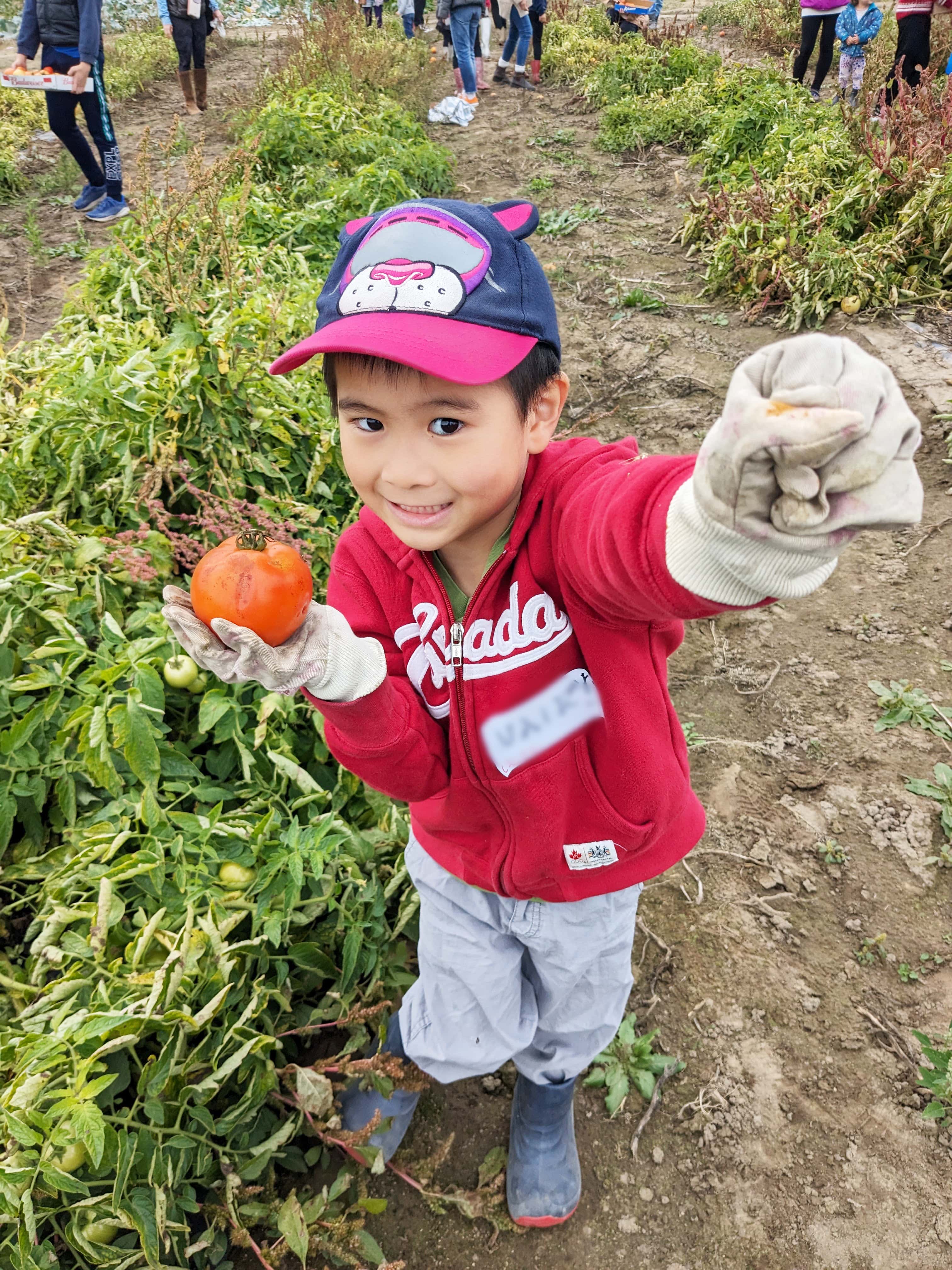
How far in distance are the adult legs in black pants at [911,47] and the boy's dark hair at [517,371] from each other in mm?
6926

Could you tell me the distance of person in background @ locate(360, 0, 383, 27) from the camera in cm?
1255

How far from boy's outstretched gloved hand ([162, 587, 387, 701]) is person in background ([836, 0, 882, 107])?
26.9ft

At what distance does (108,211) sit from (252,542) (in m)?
7.11

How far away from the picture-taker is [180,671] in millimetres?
2113

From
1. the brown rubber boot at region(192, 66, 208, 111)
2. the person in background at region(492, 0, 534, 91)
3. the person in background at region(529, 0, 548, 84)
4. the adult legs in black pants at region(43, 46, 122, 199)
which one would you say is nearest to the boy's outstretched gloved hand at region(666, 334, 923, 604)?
the adult legs in black pants at region(43, 46, 122, 199)

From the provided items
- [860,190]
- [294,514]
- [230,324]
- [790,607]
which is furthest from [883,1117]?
[860,190]

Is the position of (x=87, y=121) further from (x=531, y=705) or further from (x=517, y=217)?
(x=531, y=705)

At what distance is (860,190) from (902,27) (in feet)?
8.38

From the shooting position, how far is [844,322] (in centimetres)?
471

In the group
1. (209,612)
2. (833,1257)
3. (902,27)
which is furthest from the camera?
(902,27)

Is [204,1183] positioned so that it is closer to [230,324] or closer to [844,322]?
[230,324]

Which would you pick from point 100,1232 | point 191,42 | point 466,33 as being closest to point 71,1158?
point 100,1232

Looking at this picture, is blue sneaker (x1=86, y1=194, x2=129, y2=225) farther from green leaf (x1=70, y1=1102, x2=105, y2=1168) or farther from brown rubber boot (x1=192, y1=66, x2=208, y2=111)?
green leaf (x1=70, y1=1102, x2=105, y2=1168)

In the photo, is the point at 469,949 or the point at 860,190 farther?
the point at 860,190
